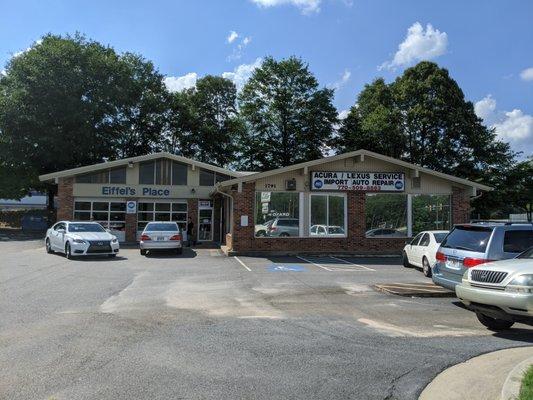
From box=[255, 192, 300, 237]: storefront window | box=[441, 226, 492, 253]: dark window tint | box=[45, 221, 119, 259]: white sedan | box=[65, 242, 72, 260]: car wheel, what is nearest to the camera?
box=[441, 226, 492, 253]: dark window tint

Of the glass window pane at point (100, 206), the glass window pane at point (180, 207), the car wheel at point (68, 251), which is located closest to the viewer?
the car wheel at point (68, 251)

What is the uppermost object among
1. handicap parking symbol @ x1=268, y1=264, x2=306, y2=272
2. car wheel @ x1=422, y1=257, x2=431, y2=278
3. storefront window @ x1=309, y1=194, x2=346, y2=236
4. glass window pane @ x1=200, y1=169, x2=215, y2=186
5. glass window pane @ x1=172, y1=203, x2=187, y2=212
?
glass window pane @ x1=200, y1=169, x2=215, y2=186

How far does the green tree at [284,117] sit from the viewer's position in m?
51.2

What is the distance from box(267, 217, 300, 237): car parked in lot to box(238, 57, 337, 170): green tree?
2765 cm

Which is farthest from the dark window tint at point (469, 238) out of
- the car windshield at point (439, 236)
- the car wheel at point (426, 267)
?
the car windshield at point (439, 236)

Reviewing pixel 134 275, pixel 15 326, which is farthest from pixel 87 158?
pixel 15 326

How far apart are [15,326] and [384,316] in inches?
247

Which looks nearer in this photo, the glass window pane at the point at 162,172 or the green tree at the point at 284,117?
the glass window pane at the point at 162,172

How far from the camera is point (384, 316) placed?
9492mm

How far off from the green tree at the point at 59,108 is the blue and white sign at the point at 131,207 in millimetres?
16115

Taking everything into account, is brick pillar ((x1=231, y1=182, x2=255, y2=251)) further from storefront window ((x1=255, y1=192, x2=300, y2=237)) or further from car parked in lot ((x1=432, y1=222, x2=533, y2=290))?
car parked in lot ((x1=432, y1=222, x2=533, y2=290))

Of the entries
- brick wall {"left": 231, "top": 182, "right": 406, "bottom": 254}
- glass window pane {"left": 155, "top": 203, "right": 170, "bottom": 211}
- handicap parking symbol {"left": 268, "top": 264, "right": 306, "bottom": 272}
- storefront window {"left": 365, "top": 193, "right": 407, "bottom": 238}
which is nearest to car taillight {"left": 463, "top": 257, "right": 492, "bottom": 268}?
handicap parking symbol {"left": 268, "top": 264, "right": 306, "bottom": 272}

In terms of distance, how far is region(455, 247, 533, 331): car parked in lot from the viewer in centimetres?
751

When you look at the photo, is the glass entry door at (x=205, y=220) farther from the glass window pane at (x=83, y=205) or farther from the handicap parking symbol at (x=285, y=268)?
the handicap parking symbol at (x=285, y=268)
